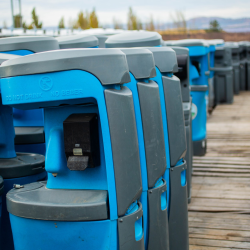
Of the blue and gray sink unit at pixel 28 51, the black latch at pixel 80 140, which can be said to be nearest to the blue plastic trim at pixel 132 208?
the black latch at pixel 80 140

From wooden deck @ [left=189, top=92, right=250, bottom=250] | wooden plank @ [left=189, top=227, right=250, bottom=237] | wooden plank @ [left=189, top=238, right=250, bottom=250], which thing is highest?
A: wooden plank @ [left=189, top=238, right=250, bottom=250]

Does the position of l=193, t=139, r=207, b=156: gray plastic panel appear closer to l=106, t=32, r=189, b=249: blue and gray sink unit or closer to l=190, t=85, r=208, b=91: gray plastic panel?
l=190, t=85, r=208, b=91: gray plastic panel

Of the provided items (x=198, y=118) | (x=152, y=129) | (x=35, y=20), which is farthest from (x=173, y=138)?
(x=35, y=20)

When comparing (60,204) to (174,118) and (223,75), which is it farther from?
(223,75)

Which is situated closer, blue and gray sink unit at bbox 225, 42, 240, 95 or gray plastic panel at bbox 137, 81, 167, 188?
gray plastic panel at bbox 137, 81, 167, 188

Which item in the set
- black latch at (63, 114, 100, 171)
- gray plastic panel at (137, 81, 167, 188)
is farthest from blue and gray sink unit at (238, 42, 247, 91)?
black latch at (63, 114, 100, 171)

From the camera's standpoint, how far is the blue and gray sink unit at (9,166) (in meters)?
2.44

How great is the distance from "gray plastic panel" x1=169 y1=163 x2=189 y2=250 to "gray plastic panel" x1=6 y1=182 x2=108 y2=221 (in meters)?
1.01

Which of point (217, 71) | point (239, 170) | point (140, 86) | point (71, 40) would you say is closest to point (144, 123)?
point (140, 86)

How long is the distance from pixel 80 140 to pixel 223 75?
9.24 m

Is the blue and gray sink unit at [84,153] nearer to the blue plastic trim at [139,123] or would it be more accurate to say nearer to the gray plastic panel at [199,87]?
the blue plastic trim at [139,123]

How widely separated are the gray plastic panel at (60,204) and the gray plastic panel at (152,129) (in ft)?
1.43

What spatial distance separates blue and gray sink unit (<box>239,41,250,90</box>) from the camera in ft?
44.1

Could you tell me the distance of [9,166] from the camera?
8.01ft
